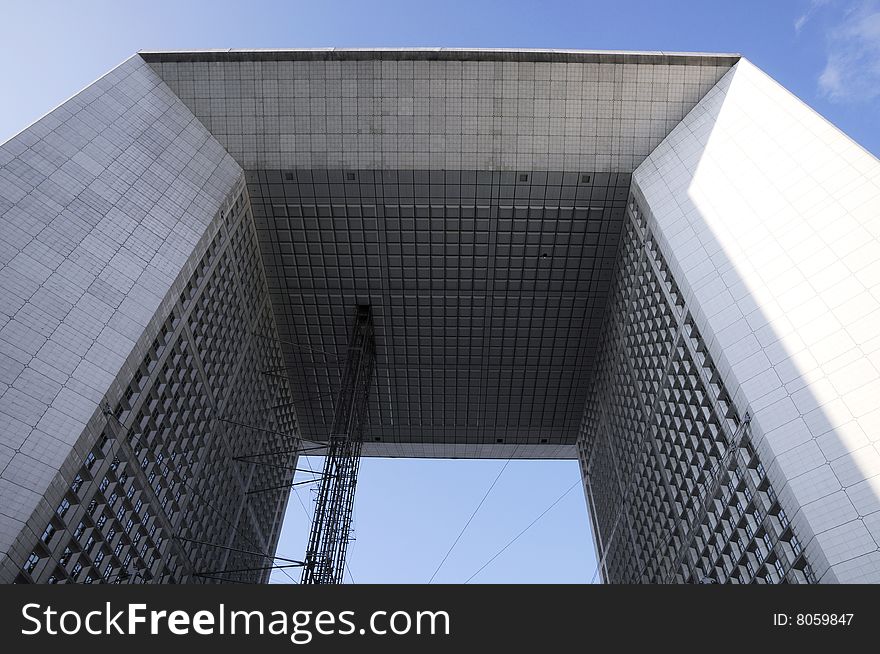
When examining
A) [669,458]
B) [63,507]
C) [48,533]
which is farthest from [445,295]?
[48,533]

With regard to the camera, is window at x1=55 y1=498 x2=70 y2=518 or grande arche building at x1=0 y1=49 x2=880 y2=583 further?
window at x1=55 y1=498 x2=70 y2=518

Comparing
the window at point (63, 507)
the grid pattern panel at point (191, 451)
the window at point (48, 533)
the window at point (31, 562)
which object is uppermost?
the grid pattern panel at point (191, 451)

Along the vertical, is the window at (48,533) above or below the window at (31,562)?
above

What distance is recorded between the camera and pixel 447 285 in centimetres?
3753

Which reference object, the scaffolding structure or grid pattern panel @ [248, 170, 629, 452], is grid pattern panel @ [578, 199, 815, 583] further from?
the scaffolding structure

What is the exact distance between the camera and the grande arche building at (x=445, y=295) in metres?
19.3

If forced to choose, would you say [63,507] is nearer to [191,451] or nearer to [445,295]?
[191,451]

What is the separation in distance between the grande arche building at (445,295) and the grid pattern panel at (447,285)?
171 millimetres

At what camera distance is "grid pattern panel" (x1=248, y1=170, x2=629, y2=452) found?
3284 cm

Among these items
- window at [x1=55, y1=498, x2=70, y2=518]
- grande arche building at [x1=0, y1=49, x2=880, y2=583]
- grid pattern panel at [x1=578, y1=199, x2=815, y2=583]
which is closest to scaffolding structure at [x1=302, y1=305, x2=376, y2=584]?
grande arche building at [x1=0, y1=49, x2=880, y2=583]

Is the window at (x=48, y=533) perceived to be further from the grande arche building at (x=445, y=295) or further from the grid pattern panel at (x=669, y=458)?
the grid pattern panel at (x=669, y=458)

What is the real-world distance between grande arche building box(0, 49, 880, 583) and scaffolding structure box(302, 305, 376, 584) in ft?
4.85

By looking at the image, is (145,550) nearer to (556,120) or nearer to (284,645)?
(284,645)

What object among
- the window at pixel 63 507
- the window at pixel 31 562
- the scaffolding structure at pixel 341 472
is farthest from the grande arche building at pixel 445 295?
the scaffolding structure at pixel 341 472
